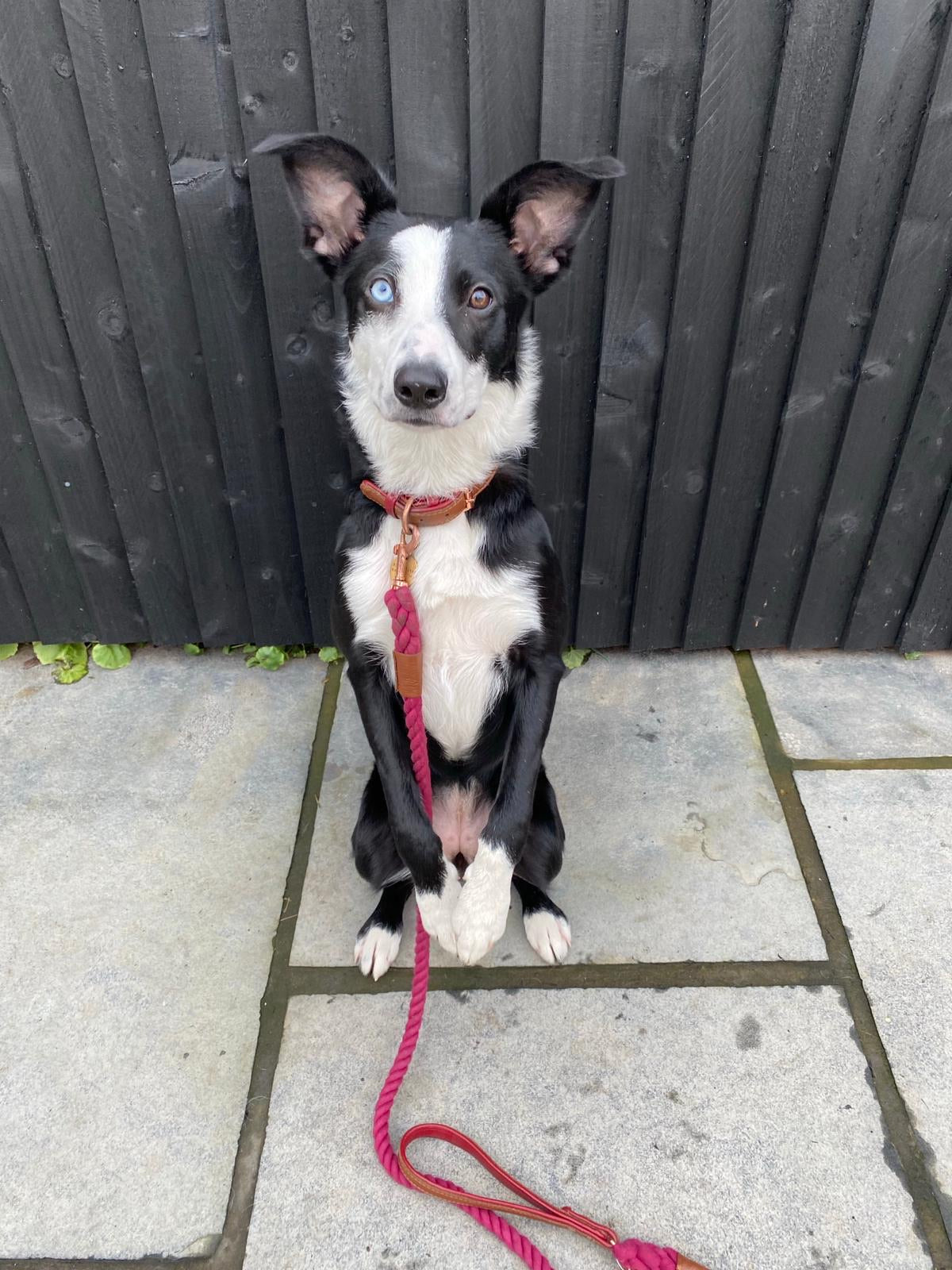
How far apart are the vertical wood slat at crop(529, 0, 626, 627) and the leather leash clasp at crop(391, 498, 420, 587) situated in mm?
921

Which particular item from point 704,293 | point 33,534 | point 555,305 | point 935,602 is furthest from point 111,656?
point 935,602

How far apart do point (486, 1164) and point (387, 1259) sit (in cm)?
23

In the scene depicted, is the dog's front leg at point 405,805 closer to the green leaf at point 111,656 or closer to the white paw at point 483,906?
the white paw at point 483,906

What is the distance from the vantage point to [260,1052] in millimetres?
1758

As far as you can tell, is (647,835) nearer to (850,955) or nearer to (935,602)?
(850,955)

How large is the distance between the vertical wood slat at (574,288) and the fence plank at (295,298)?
0.63 m

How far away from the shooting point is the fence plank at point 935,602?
2.77 m

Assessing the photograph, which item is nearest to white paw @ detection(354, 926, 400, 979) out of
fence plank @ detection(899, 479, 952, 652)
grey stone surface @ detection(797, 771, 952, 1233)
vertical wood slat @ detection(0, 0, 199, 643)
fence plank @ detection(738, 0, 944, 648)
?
grey stone surface @ detection(797, 771, 952, 1233)

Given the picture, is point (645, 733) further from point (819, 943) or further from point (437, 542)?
point (437, 542)

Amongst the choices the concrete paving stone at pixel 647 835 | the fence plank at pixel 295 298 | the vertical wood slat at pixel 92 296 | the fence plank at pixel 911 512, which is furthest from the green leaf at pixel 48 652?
the fence plank at pixel 911 512

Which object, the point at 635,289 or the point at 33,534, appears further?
the point at 33,534

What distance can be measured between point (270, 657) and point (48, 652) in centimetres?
82

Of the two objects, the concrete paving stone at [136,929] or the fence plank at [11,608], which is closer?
the concrete paving stone at [136,929]

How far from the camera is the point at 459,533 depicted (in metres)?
1.80
